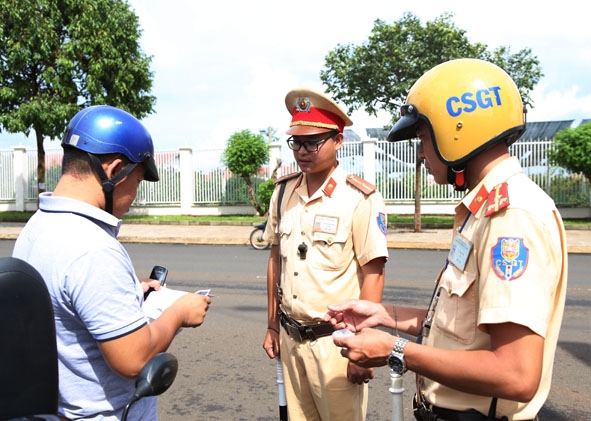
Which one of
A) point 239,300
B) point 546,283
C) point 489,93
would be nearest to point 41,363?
point 546,283

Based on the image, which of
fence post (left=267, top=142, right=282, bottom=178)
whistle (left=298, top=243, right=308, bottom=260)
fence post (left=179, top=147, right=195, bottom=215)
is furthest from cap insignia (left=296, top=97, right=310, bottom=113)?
fence post (left=179, top=147, right=195, bottom=215)

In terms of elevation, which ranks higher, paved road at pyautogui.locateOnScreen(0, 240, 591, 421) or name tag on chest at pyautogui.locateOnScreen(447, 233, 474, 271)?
name tag on chest at pyautogui.locateOnScreen(447, 233, 474, 271)

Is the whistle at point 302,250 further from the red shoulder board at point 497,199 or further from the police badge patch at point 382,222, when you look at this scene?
the red shoulder board at point 497,199

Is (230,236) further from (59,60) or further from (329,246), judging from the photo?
(329,246)

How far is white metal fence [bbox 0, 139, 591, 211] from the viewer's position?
18.1 m

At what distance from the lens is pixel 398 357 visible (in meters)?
1.57

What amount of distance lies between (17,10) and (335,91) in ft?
36.2

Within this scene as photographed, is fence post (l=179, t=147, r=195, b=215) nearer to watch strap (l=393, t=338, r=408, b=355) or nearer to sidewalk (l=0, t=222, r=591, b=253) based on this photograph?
sidewalk (l=0, t=222, r=591, b=253)

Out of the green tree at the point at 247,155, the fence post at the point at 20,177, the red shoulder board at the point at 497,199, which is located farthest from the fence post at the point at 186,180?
the red shoulder board at the point at 497,199

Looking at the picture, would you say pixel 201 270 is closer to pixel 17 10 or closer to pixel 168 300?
pixel 168 300

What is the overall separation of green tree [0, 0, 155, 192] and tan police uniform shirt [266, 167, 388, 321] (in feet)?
56.7

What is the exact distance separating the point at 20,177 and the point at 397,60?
17277 mm

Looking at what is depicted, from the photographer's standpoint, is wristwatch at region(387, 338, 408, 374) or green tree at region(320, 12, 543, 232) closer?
wristwatch at region(387, 338, 408, 374)

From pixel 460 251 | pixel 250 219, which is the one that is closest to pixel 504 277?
pixel 460 251
